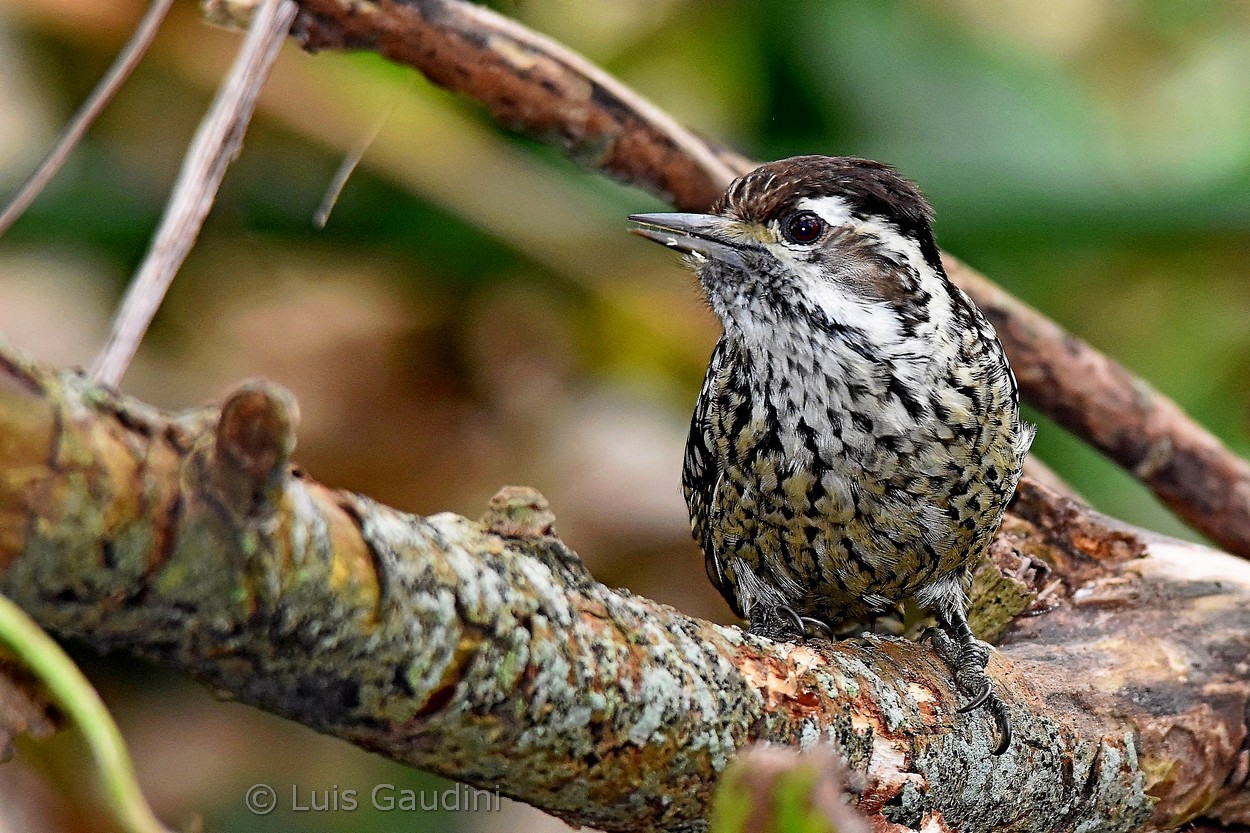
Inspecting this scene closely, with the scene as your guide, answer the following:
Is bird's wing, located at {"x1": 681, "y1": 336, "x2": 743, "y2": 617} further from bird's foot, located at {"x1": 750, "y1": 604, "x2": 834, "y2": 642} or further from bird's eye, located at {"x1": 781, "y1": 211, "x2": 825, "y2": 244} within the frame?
bird's eye, located at {"x1": 781, "y1": 211, "x2": 825, "y2": 244}

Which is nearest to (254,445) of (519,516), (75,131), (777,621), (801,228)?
(519,516)

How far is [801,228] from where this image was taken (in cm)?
270

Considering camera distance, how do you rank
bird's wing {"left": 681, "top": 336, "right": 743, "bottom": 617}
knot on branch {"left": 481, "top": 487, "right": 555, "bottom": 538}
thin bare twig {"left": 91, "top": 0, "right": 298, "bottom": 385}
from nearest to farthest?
knot on branch {"left": 481, "top": 487, "right": 555, "bottom": 538}
thin bare twig {"left": 91, "top": 0, "right": 298, "bottom": 385}
bird's wing {"left": 681, "top": 336, "right": 743, "bottom": 617}

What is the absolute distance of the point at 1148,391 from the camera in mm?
3645

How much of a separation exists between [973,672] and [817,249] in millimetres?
847

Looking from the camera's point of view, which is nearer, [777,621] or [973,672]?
[973,672]

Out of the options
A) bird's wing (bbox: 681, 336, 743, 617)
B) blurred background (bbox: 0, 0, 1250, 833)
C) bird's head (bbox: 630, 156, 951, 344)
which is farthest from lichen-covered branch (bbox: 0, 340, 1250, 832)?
blurred background (bbox: 0, 0, 1250, 833)

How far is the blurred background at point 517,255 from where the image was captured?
4.27 meters

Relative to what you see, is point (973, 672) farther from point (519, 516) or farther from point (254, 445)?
point (254, 445)

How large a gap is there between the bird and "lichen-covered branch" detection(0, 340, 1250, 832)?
0.23m

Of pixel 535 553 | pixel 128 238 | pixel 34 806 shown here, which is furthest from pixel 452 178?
pixel 535 553

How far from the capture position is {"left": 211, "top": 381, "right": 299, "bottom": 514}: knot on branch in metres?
1.15

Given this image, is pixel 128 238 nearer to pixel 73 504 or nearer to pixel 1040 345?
pixel 1040 345

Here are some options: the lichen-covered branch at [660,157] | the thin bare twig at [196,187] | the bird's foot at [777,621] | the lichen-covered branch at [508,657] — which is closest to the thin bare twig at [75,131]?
the thin bare twig at [196,187]
